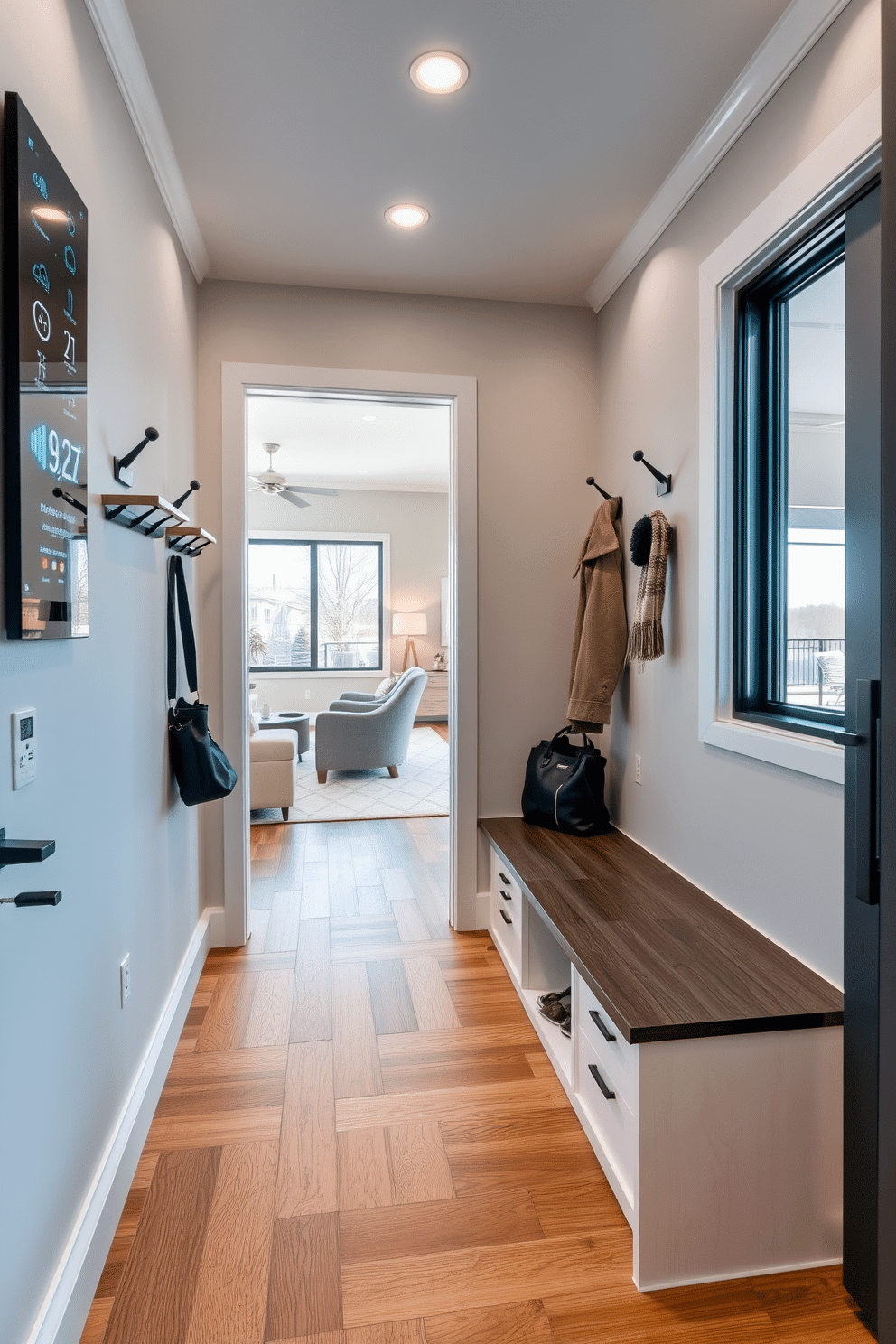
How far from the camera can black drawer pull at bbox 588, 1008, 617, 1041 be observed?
5.46 feet

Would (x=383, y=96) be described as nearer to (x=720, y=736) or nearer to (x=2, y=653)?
(x=2, y=653)

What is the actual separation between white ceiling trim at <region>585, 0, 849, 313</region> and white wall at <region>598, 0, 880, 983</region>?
3cm

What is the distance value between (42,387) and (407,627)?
7641mm

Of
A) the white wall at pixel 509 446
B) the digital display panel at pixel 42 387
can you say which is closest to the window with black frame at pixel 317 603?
the white wall at pixel 509 446

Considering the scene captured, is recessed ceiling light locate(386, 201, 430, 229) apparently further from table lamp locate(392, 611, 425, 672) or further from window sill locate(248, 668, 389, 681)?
window sill locate(248, 668, 389, 681)

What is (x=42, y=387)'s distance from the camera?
1.19 m

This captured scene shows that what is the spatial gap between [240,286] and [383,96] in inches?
45.6

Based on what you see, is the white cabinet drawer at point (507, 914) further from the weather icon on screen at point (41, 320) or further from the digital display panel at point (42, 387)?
the weather icon on screen at point (41, 320)

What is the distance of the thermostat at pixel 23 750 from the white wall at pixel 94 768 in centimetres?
2

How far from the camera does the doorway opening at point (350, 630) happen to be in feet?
9.71

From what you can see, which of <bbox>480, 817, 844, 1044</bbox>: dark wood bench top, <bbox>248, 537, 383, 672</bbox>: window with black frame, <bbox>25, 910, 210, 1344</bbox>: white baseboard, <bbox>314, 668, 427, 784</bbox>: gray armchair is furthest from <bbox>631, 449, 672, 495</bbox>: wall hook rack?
<bbox>248, 537, 383, 672</bbox>: window with black frame

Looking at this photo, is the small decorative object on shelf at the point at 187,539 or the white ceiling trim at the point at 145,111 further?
the small decorative object on shelf at the point at 187,539

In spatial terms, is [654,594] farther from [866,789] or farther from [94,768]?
[94,768]

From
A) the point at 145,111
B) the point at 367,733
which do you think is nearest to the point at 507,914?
the point at 145,111
